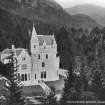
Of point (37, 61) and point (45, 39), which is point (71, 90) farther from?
point (45, 39)

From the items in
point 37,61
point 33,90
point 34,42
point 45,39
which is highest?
point 45,39

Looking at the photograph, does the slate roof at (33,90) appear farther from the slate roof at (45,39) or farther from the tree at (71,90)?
the slate roof at (45,39)

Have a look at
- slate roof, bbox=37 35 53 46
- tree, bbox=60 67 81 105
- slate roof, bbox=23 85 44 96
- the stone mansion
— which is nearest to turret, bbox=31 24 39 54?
the stone mansion

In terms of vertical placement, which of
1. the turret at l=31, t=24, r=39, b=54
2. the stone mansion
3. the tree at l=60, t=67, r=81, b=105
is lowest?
the tree at l=60, t=67, r=81, b=105

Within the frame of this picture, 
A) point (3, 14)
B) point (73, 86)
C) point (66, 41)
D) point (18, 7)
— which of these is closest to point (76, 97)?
point (73, 86)

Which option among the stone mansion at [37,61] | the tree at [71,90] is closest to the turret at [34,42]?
the stone mansion at [37,61]

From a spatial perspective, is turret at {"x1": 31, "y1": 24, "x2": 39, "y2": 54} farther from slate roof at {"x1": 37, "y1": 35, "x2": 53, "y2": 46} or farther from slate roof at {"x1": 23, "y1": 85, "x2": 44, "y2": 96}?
slate roof at {"x1": 23, "y1": 85, "x2": 44, "y2": 96}

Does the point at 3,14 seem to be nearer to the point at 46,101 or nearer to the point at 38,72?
the point at 38,72

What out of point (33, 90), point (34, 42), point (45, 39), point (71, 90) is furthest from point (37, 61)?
→ point (71, 90)

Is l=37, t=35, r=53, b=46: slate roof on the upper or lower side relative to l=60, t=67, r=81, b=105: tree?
upper
